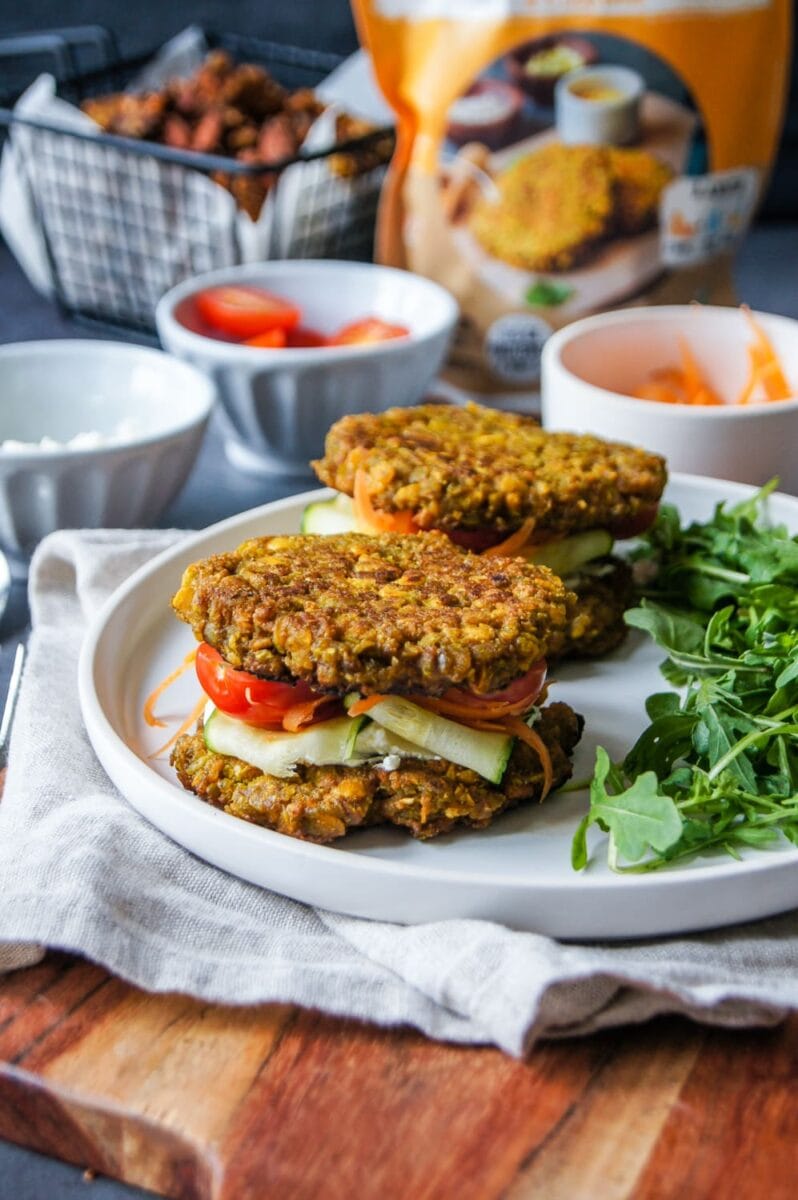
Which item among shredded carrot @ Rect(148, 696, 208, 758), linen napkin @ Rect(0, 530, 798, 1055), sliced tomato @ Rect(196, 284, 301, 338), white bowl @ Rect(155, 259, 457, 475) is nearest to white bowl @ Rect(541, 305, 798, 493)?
white bowl @ Rect(155, 259, 457, 475)

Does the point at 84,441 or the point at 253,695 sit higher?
the point at 253,695

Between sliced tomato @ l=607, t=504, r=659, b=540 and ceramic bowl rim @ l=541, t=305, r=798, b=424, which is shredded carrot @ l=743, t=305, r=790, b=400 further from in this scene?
sliced tomato @ l=607, t=504, r=659, b=540

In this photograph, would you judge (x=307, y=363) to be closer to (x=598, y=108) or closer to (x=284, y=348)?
(x=284, y=348)

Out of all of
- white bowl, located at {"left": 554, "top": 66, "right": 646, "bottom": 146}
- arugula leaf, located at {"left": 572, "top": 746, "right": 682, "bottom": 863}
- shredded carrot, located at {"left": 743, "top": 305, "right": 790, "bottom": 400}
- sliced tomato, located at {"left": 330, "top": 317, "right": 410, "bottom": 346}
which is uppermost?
white bowl, located at {"left": 554, "top": 66, "right": 646, "bottom": 146}

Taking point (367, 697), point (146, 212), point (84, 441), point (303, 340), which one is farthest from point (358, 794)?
point (146, 212)

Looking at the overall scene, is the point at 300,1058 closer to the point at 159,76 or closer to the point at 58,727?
the point at 58,727

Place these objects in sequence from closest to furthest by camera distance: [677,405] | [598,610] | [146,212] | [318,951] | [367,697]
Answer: [318,951]
[367,697]
[598,610]
[677,405]
[146,212]

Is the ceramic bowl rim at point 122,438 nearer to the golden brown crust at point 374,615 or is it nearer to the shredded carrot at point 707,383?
the golden brown crust at point 374,615
